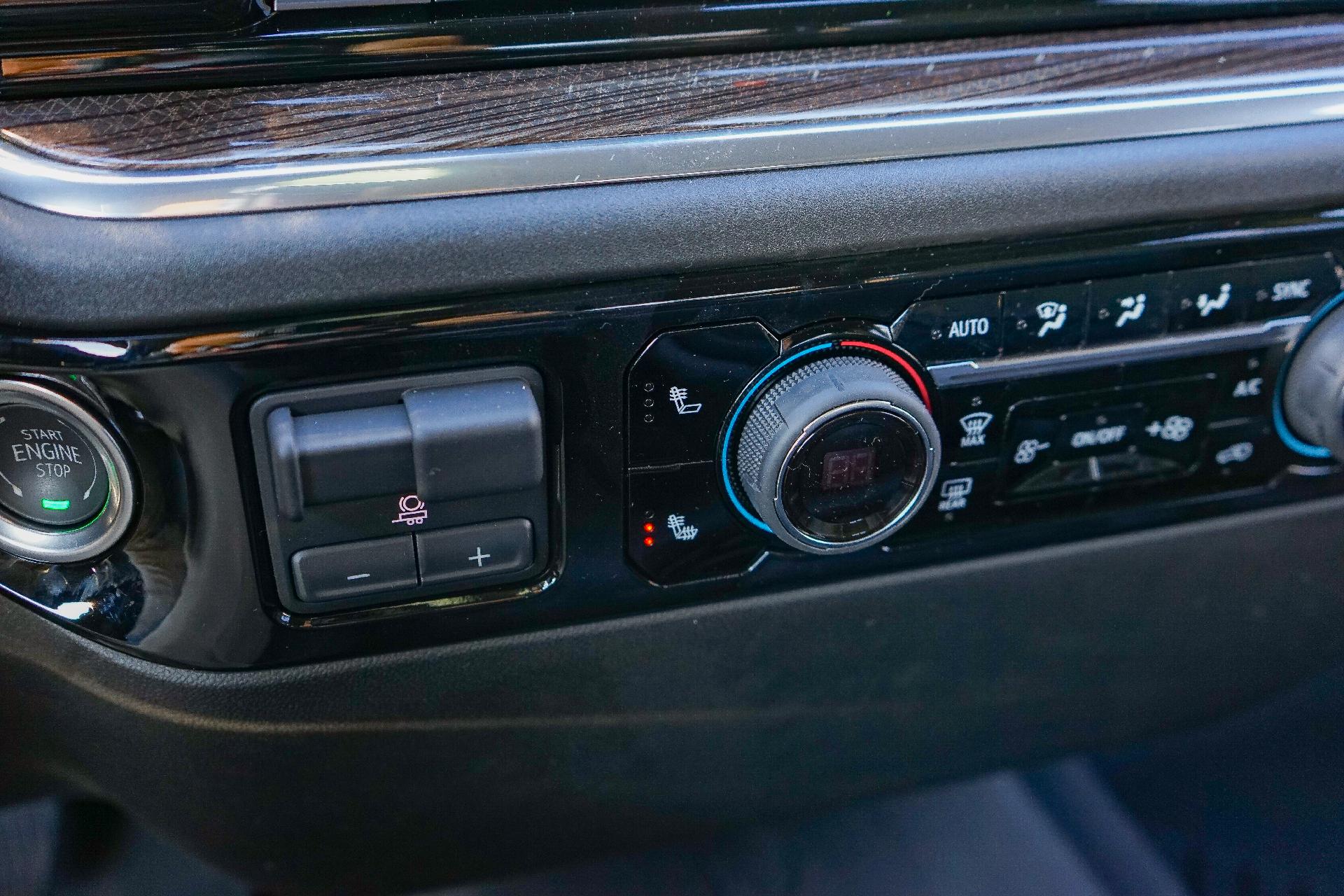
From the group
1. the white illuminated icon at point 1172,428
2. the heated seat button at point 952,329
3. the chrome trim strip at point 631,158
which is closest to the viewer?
the chrome trim strip at point 631,158

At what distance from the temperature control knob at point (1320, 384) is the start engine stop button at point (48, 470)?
0.73m

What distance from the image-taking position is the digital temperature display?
64cm

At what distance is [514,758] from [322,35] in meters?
0.46

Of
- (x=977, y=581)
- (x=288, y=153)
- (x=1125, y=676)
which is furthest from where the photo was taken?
(x=1125, y=676)

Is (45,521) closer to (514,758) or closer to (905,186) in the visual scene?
(514,758)

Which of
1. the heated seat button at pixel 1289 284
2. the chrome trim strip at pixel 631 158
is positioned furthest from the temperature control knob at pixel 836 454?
the heated seat button at pixel 1289 284

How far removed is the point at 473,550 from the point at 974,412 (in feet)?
1.02

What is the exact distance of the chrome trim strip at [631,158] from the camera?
55 cm

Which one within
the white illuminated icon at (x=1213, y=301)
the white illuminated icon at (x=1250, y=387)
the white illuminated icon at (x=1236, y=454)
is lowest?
the white illuminated icon at (x=1236, y=454)

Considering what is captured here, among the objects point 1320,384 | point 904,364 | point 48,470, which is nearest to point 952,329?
point 904,364

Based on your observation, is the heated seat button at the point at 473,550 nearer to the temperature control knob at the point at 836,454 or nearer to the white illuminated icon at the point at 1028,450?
the temperature control knob at the point at 836,454

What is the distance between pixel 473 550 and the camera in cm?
64

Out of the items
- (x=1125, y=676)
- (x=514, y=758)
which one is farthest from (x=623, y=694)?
(x=1125, y=676)

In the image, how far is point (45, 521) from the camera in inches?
23.5
